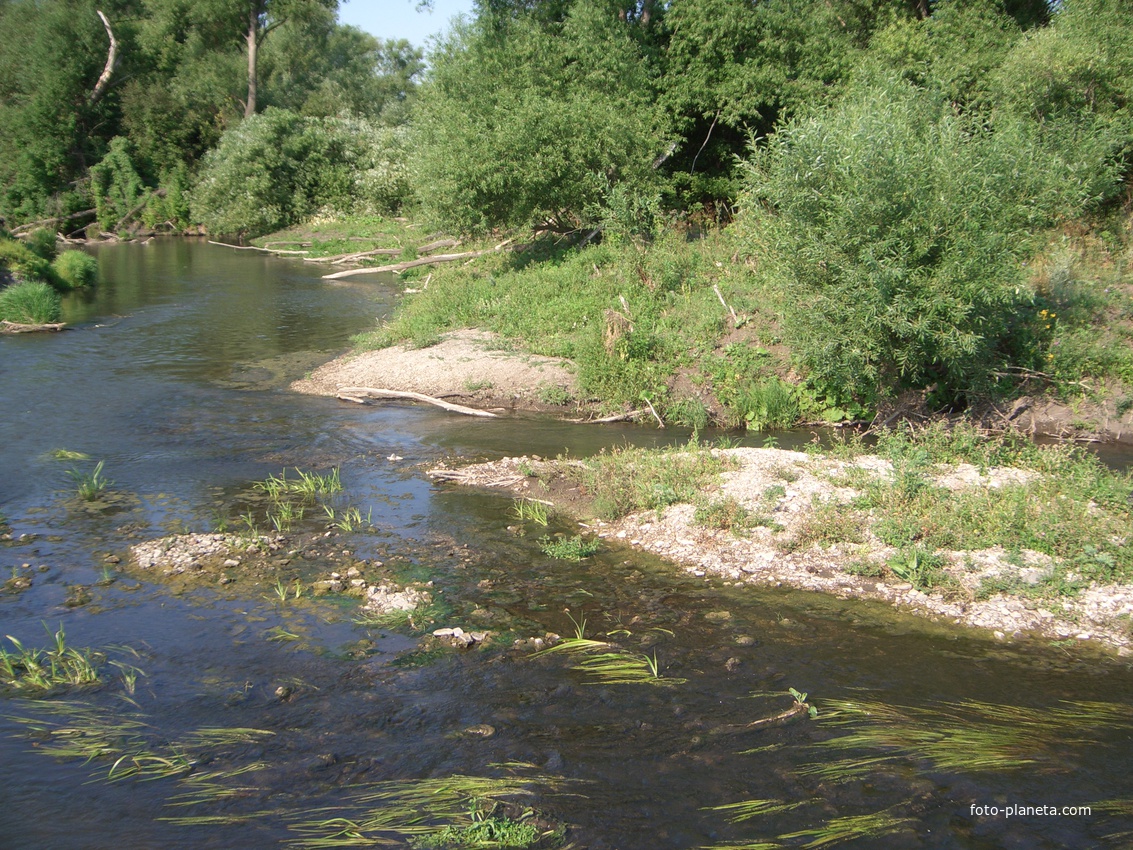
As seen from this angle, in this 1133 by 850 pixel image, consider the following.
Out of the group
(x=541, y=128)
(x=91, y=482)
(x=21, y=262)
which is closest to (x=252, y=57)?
(x=21, y=262)

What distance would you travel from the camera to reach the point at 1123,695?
754cm

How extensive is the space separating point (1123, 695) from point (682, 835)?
14.1 feet

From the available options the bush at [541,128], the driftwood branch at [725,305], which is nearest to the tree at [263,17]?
the bush at [541,128]

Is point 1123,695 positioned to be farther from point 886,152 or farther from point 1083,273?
point 1083,273

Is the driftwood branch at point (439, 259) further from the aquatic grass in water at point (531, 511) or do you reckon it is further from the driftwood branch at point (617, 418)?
the aquatic grass in water at point (531, 511)

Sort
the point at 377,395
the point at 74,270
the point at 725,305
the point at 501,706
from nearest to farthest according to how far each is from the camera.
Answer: the point at 501,706 < the point at 377,395 < the point at 725,305 < the point at 74,270

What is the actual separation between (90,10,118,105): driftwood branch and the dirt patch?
39.7m

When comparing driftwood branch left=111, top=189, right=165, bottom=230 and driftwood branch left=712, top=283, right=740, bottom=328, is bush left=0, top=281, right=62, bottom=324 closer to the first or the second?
driftwood branch left=712, top=283, right=740, bottom=328

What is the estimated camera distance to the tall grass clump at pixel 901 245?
511 inches

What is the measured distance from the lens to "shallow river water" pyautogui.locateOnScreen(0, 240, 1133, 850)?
6.00m

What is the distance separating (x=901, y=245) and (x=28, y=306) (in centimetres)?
2056

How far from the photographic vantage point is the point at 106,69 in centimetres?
4850

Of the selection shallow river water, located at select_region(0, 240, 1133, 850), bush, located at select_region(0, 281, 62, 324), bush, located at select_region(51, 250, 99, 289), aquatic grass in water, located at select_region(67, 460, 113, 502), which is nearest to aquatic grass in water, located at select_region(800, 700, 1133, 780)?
shallow river water, located at select_region(0, 240, 1133, 850)

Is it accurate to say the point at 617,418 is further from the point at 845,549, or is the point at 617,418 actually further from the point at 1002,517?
the point at 1002,517
